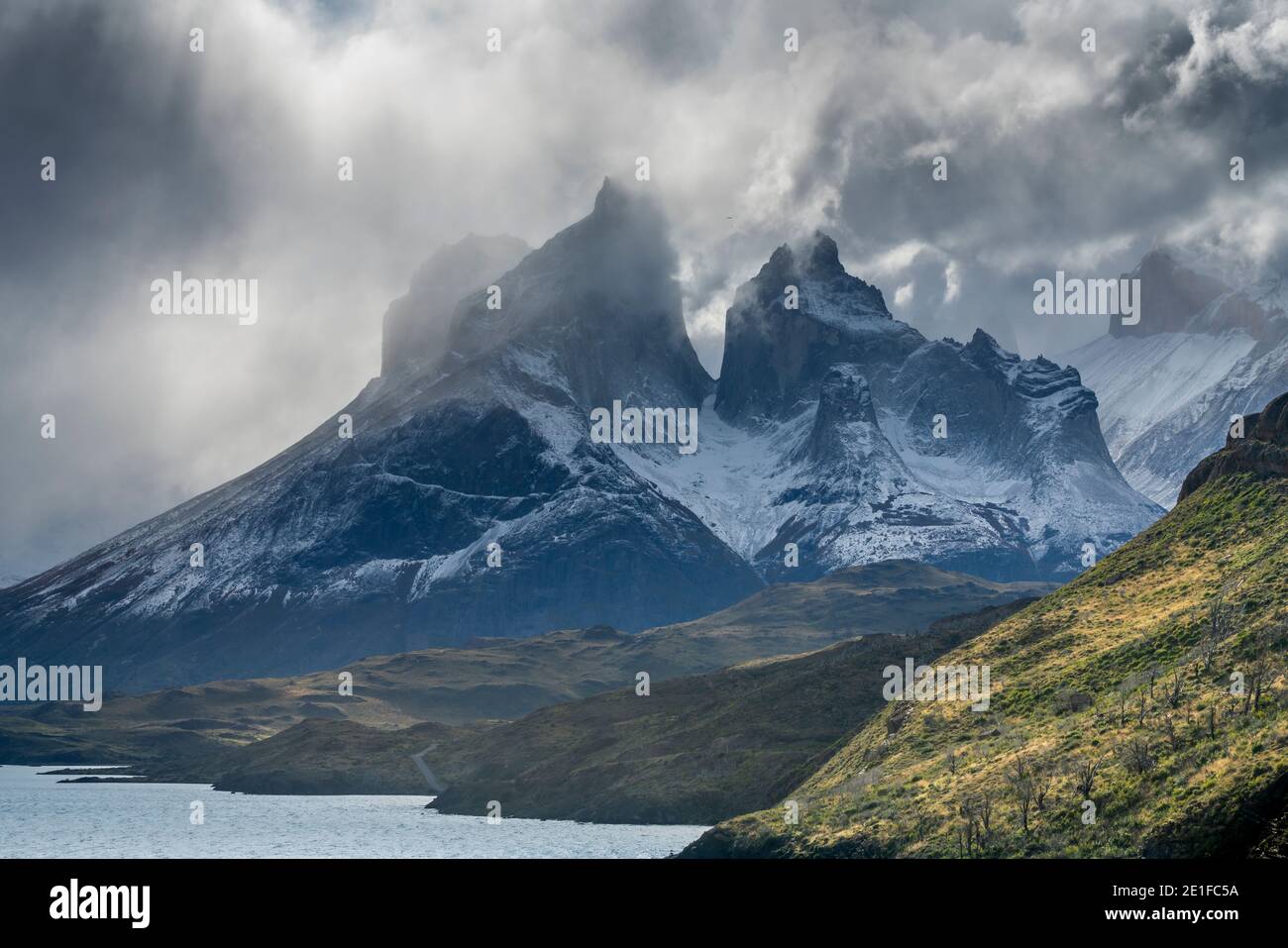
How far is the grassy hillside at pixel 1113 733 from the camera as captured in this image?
90625mm

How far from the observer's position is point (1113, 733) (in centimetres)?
10850

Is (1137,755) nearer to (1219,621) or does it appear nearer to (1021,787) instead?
(1021,787)

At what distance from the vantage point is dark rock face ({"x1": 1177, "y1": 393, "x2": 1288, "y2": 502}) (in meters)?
150

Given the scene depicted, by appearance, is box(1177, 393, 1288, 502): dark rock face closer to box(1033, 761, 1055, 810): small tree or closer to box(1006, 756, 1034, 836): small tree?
box(1006, 756, 1034, 836): small tree

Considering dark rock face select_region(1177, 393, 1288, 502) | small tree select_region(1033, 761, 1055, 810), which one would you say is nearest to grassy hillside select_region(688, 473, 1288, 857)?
small tree select_region(1033, 761, 1055, 810)

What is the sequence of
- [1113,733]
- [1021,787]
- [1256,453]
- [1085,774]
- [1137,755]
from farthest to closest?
1. [1256,453]
2. [1113,733]
3. [1021,787]
4. [1085,774]
5. [1137,755]

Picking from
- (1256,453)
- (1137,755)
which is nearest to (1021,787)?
(1137,755)

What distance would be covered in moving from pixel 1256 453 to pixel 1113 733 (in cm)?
5911

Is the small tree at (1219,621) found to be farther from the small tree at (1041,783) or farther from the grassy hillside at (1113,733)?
the small tree at (1041,783)

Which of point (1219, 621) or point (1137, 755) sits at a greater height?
point (1219, 621)

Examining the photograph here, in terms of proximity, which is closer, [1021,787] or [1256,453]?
[1021,787]

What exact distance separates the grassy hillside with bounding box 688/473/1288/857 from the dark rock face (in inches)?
92.7
